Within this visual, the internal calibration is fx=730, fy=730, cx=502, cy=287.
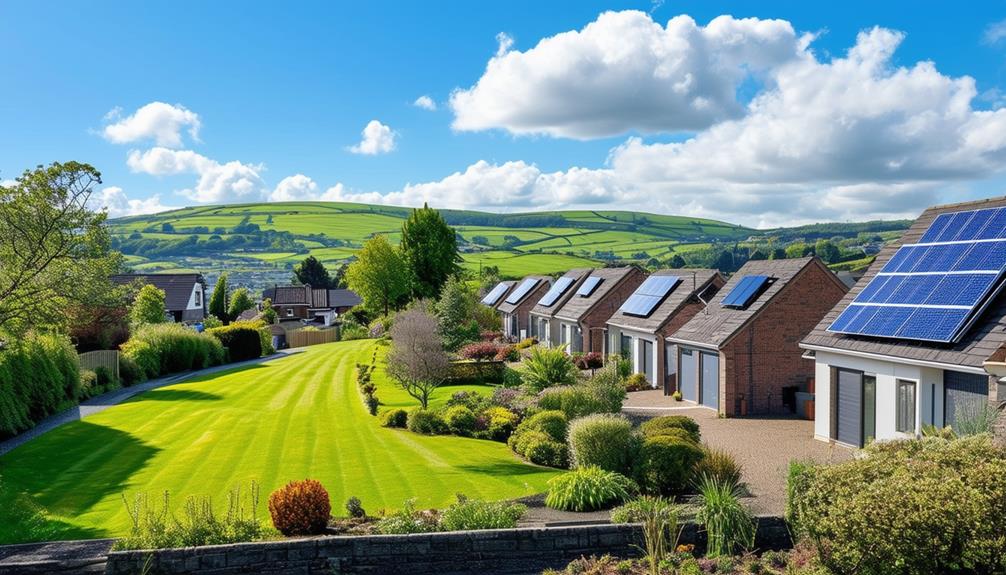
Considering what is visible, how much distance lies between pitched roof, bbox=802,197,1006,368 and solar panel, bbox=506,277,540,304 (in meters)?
40.7

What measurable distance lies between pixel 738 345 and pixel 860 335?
23.5 feet

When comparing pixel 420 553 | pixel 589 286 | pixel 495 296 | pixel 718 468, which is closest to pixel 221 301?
pixel 495 296

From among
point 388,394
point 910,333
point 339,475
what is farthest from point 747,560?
point 388,394

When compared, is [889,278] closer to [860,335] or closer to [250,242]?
[860,335]

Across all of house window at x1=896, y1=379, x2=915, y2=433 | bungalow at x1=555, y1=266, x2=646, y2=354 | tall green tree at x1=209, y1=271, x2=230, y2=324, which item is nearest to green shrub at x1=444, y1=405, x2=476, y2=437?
house window at x1=896, y1=379, x2=915, y2=433

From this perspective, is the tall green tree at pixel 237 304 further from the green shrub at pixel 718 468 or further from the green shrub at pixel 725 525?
the green shrub at pixel 725 525

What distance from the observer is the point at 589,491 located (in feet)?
50.9

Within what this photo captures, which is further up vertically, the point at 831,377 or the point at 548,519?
the point at 831,377

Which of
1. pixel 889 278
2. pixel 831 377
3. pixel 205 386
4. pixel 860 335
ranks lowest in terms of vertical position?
pixel 205 386

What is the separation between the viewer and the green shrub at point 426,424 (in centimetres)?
2483

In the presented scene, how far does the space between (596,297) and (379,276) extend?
127 feet

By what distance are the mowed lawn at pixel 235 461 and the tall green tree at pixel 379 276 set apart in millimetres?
46651

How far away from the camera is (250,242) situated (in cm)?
18500

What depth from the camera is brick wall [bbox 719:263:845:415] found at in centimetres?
2762
